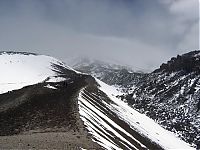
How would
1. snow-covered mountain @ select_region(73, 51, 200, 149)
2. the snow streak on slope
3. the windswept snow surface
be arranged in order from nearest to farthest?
the snow streak on slope
the windswept snow surface
snow-covered mountain @ select_region(73, 51, 200, 149)

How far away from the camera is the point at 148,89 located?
17675 cm

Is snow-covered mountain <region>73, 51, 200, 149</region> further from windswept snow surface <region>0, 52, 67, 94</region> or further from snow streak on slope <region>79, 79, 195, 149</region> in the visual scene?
windswept snow surface <region>0, 52, 67, 94</region>

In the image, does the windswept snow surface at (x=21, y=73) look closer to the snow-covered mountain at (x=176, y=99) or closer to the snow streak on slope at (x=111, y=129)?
the snow-covered mountain at (x=176, y=99)

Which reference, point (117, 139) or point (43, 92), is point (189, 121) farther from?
point (117, 139)

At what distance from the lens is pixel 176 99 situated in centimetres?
14775

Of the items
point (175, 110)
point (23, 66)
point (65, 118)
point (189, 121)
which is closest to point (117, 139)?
point (65, 118)

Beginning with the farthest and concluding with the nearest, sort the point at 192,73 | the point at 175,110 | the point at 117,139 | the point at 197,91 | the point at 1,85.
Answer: the point at 192,73 < the point at 197,91 < the point at 175,110 < the point at 1,85 < the point at 117,139

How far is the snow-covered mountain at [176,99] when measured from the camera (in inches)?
4471

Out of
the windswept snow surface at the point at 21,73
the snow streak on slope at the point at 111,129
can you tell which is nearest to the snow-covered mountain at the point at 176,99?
the snow streak on slope at the point at 111,129

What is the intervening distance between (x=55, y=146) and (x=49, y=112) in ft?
55.9

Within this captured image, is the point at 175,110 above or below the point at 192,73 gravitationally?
below

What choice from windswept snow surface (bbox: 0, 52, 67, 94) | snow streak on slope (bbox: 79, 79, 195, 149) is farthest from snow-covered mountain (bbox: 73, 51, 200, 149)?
windswept snow surface (bbox: 0, 52, 67, 94)

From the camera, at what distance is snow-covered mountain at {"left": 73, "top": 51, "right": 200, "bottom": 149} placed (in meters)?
114

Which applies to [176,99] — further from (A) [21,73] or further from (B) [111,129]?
(B) [111,129]
